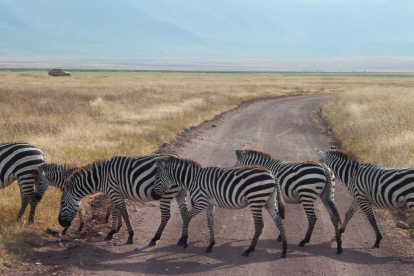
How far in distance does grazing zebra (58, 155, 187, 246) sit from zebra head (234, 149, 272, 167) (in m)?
1.63

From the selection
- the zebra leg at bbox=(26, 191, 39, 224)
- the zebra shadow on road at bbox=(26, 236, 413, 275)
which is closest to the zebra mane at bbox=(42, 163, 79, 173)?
the zebra leg at bbox=(26, 191, 39, 224)

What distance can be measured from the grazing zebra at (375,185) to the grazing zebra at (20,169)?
5.84 metres

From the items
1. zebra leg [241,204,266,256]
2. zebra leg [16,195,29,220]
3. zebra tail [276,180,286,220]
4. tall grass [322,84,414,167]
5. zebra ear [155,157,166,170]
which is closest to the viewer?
zebra leg [241,204,266,256]

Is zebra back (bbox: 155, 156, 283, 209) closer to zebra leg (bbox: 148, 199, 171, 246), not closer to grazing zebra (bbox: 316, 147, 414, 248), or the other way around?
zebra leg (bbox: 148, 199, 171, 246)

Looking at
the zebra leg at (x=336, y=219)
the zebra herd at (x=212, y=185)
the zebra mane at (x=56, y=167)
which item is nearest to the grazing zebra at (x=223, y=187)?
the zebra herd at (x=212, y=185)

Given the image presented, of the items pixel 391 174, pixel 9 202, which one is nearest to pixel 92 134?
pixel 9 202

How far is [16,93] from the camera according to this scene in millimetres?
36562

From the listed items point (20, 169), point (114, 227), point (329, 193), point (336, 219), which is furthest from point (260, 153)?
point (20, 169)

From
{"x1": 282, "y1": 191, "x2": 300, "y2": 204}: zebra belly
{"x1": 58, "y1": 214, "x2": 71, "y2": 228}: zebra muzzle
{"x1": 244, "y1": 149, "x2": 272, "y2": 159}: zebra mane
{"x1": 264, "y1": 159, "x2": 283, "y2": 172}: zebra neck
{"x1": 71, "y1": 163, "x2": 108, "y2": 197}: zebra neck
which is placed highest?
{"x1": 244, "y1": 149, "x2": 272, "y2": 159}: zebra mane

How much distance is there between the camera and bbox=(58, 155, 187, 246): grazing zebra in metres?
9.46

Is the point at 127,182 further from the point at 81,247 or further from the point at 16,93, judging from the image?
the point at 16,93

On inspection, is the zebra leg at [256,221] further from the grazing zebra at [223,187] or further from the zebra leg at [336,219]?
the zebra leg at [336,219]

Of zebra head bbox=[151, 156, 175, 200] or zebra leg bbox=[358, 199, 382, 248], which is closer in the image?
zebra leg bbox=[358, 199, 382, 248]

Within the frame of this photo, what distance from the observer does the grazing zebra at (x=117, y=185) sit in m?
9.46
